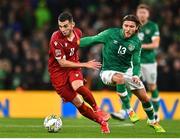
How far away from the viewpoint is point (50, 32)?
22797mm

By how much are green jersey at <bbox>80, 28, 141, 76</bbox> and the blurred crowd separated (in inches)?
266

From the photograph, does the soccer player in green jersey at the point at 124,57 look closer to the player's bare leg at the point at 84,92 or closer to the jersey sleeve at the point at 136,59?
the jersey sleeve at the point at 136,59

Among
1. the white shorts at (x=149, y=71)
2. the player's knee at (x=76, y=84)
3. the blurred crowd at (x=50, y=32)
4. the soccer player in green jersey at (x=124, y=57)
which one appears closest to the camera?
the player's knee at (x=76, y=84)

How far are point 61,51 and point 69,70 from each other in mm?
451

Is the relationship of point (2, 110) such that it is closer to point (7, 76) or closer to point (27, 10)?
point (7, 76)

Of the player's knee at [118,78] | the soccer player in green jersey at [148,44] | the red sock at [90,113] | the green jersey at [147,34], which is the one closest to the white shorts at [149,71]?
the soccer player in green jersey at [148,44]

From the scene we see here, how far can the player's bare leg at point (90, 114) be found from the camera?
42.1ft

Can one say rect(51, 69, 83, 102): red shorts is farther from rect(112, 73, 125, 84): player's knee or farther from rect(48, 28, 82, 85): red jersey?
rect(112, 73, 125, 84): player's knee

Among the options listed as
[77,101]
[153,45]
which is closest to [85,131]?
[77,101]

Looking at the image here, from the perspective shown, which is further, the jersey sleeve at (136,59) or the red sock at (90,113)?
the jersey sleeve at (136,59)

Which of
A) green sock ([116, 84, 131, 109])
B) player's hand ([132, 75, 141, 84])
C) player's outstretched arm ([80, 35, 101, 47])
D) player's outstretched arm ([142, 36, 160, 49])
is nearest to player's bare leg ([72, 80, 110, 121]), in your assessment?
player's outstretched arm ([80, 35, 101, 47])

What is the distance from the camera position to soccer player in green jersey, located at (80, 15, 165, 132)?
13438 millimetres

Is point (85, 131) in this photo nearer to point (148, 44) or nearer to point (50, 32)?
point (148, 44)

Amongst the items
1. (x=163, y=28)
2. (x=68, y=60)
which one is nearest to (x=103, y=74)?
(x=68, y=60)
